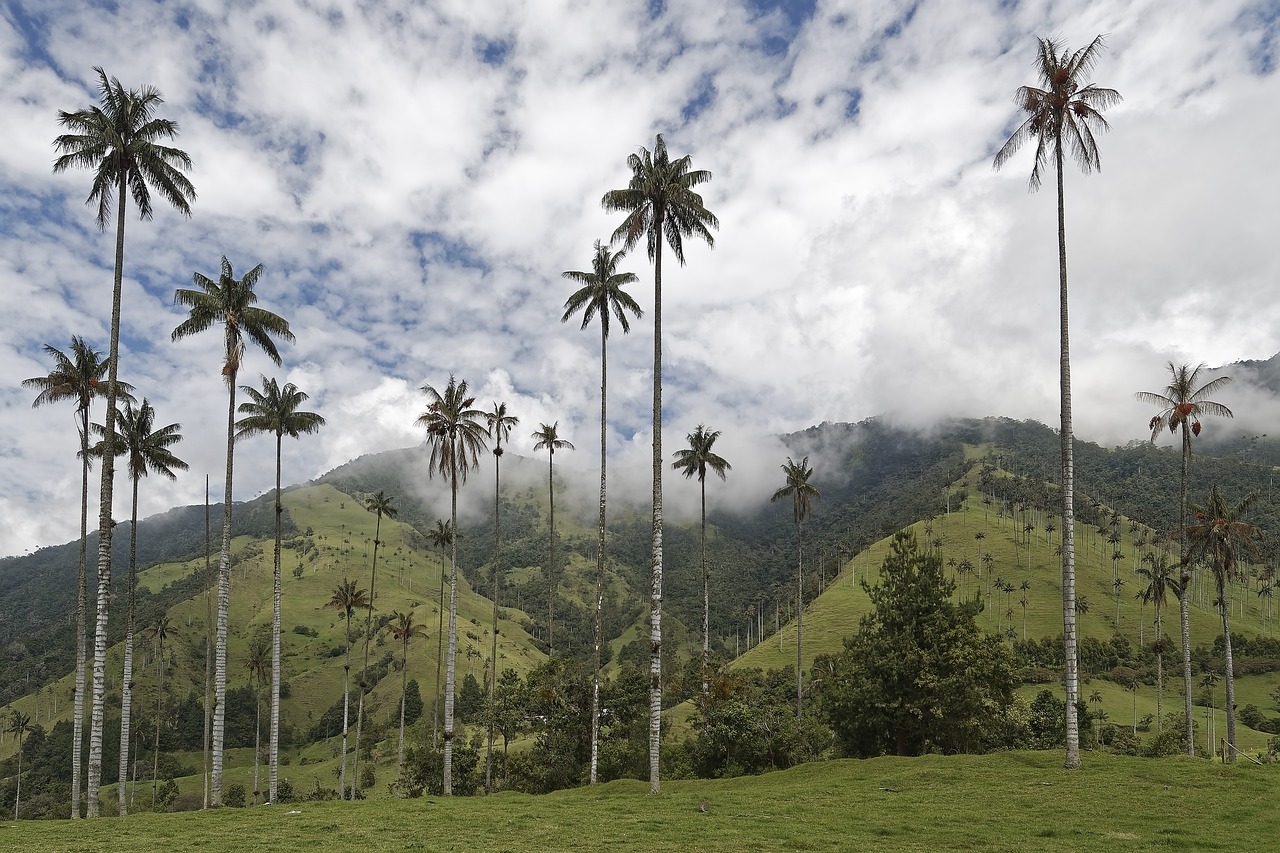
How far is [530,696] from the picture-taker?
58.6m

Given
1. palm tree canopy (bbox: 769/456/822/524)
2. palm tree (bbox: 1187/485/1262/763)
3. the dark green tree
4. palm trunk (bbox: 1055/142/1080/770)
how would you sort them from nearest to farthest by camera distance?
palm trunk (bbox: 1055/142/1080/770), the dark green tree, palm tree (bbox: 1187/485/1262/763), palm tree canopy (bbox: 769/456/822/524)

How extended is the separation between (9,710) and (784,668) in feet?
A: 655

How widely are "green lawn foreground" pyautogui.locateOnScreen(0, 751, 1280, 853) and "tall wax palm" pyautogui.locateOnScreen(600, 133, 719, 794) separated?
8361 mm

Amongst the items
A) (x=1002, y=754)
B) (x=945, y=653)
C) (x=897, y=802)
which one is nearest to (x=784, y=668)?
(x=945, y=653)

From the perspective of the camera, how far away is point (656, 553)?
111 ft

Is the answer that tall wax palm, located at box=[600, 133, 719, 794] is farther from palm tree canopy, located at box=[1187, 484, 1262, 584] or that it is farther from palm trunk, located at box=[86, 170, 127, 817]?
palm tree canopy, located at box=[1187, 484, 1262, 584]

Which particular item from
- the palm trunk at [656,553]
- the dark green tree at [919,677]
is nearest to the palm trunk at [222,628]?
the palm trunk at [656,553]

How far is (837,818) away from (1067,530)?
1967cm

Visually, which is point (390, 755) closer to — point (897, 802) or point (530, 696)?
point (530, 696)

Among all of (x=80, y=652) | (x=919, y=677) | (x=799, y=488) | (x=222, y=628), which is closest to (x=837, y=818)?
(x=919, y=677)

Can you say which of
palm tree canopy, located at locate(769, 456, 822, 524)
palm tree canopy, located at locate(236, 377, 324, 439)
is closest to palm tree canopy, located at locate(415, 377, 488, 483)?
palm tree canopy, located at locate(236, 377, 324, 439)

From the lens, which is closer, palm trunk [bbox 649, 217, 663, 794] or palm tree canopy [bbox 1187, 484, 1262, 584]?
palm trunk [bbox 649, 217, 663, 794]

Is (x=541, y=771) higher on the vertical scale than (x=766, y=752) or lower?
lower

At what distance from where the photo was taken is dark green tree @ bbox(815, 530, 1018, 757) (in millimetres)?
43875
